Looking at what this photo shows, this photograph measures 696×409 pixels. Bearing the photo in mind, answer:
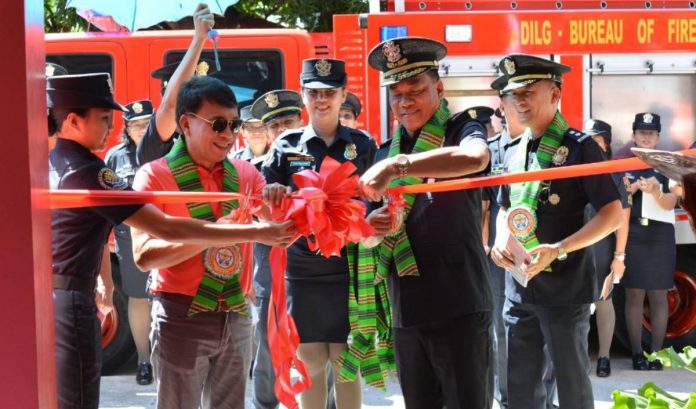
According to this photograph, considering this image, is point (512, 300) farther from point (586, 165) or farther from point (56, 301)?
point (56, 301)

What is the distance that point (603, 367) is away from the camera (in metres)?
7.85

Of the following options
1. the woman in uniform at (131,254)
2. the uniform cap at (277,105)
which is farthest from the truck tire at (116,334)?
the uniform cap at (277,105)

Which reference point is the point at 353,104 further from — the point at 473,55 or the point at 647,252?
the point at 647,252

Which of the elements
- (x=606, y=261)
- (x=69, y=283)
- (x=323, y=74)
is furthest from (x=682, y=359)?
(x=606, y=261)

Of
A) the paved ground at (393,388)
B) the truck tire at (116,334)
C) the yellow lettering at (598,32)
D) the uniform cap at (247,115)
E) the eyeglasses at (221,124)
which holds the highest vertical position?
the yellow lettering at (598,32)

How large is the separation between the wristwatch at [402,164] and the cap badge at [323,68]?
1870 mm

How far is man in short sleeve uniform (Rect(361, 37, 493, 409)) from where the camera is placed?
3900 mm

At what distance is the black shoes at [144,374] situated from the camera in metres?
7.77

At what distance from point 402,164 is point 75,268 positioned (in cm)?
140

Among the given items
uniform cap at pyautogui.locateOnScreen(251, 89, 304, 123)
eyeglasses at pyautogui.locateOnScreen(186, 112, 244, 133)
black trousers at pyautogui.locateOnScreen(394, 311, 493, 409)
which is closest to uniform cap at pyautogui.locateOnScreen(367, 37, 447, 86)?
eyeglasses at pyautogui.locateOnScreen(186, 112, 244, 133)

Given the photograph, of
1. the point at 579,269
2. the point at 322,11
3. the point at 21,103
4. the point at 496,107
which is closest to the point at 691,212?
the point at 21,103

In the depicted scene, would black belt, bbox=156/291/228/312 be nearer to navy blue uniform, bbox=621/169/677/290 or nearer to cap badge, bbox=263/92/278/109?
cap badge, bbox=263/92/278/109

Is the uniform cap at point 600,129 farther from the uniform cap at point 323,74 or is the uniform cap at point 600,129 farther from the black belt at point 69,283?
the black belt at point 69,283

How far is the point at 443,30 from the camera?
26.2 feet
